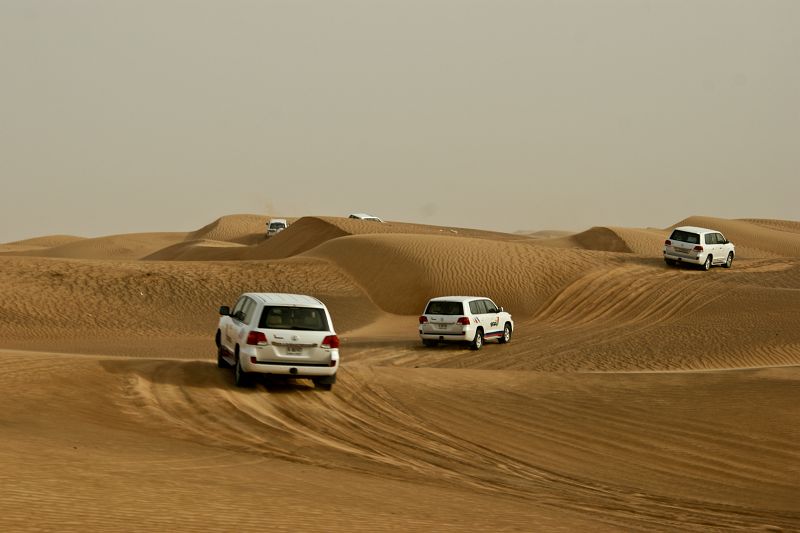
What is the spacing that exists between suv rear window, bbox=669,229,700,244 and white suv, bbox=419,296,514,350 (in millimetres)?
17667

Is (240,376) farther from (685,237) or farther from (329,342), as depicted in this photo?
(685,237)

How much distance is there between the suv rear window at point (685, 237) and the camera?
44.7m

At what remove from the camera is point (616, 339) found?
1244 inches

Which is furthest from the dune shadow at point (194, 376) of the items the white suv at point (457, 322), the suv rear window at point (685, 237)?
the suv rear window at point (685, 237)

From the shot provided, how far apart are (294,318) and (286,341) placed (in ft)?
1.74

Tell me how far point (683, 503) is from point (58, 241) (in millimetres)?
136298

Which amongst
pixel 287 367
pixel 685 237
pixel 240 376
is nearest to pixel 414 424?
pixel 287 367

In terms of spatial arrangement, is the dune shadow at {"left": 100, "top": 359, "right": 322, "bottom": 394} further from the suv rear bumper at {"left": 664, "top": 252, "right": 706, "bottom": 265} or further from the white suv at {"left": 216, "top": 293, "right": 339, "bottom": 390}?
the suv rear bumper at {"left": 664, "top": 252, "right": 706, "bottom": 265}

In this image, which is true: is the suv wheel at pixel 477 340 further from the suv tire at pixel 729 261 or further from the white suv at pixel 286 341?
the suv tire at pixel 729 261

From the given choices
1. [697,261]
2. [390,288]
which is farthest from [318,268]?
[697,261]

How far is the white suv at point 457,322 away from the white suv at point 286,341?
1253cm

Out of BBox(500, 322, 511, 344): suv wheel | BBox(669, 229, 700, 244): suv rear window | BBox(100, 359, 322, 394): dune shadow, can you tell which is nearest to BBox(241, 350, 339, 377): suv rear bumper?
BBox(100, 359, 322, 394): dune shadow

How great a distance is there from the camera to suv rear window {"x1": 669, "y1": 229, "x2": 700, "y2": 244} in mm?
44656

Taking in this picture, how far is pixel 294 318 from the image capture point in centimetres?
1678
